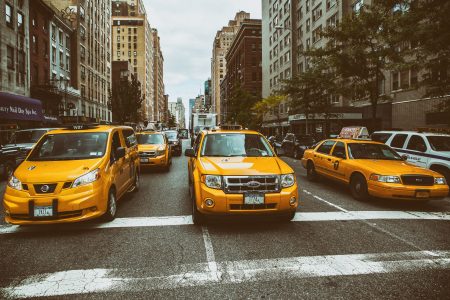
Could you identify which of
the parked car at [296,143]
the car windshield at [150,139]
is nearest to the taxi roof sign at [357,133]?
the parked car at [296,143]

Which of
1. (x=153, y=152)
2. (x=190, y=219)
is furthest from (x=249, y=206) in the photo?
(x=153, y=152)

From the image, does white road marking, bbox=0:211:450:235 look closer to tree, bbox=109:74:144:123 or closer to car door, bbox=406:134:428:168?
car door, bbox=406:134:428:168

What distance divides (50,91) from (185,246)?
33.9 metres

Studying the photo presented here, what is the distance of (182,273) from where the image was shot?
414 centimetres

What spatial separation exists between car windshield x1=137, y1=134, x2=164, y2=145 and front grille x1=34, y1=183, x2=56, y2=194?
9386 mm

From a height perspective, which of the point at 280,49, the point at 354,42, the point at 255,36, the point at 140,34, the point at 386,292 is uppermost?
the point at 140,34

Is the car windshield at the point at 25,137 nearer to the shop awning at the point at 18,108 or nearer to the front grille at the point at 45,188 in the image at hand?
the shop awning at the point at 18,108

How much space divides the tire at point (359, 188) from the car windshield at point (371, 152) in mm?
757

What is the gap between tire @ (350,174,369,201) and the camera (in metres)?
8.28

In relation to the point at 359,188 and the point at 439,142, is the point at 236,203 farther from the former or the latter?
the point at 439,142

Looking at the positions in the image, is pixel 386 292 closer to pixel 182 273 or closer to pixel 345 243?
pixel 345 243

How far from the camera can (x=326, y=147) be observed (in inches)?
434

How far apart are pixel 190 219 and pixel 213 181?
1.29 m

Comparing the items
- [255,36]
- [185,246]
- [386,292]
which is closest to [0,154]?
[185,246]
